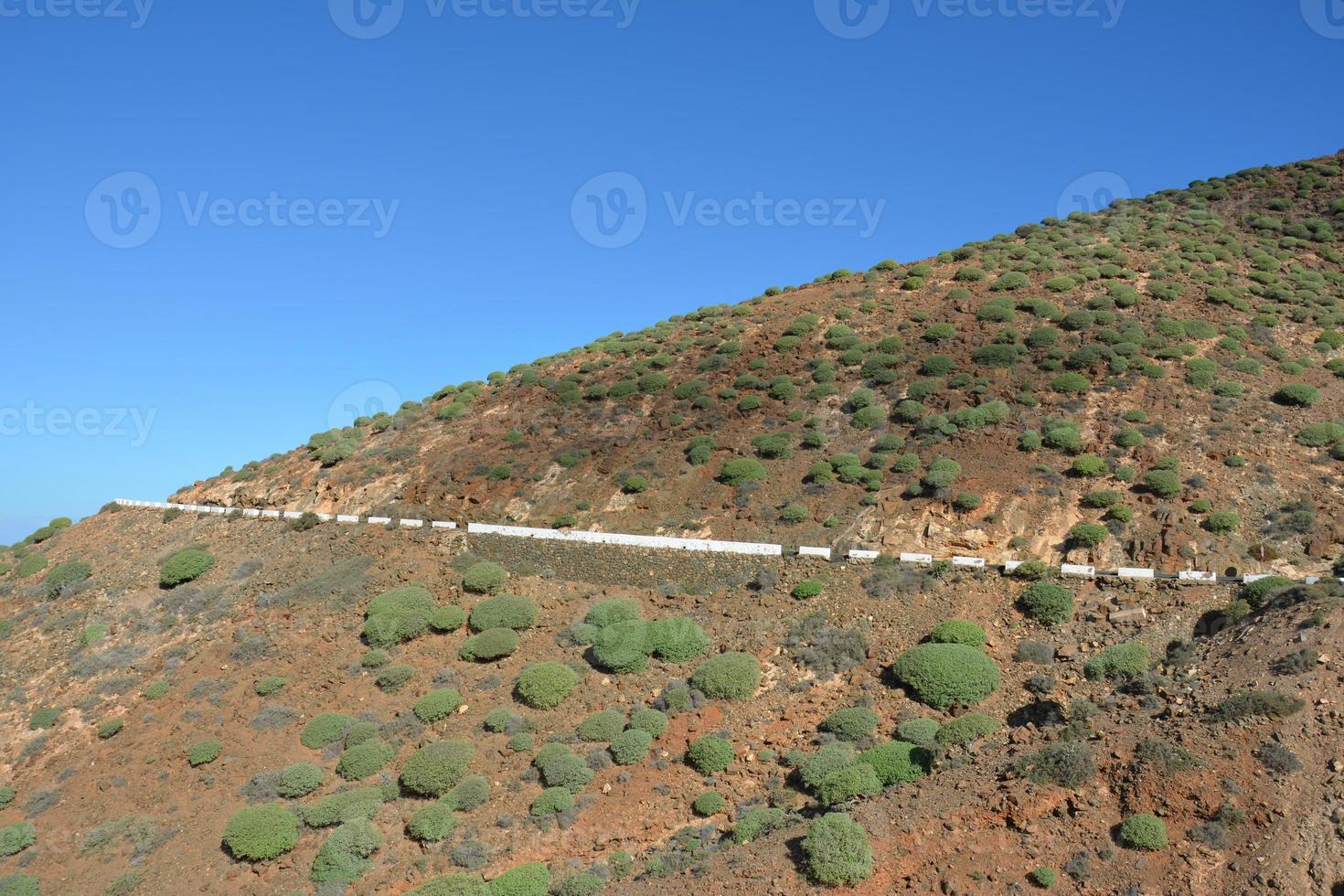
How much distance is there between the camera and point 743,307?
59906mm

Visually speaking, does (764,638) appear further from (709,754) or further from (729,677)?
(709,754)

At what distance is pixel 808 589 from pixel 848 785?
9284 mm

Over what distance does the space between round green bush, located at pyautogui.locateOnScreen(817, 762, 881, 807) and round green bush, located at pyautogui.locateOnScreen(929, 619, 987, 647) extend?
6.07m

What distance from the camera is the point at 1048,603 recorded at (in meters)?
24.9

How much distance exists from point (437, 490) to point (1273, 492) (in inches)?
1373

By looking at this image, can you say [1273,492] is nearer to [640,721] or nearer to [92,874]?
[640,721]

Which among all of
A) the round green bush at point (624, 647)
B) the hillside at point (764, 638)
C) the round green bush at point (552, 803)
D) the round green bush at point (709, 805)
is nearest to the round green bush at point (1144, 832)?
the hillside at point (764, 638)

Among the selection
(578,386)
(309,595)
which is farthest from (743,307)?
(309,595)

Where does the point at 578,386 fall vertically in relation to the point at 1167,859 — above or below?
above

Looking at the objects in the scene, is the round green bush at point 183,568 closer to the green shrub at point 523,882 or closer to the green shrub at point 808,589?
the green shrub at point 523,882

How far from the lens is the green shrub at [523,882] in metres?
17.8

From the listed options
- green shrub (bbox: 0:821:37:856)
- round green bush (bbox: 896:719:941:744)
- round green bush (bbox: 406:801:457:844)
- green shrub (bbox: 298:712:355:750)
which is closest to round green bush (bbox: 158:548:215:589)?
green shrub (bbox: 0:821:37:856)

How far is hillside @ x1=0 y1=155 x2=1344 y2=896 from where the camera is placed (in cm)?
1616

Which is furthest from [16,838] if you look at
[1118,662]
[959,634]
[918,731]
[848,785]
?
[1118,662]
